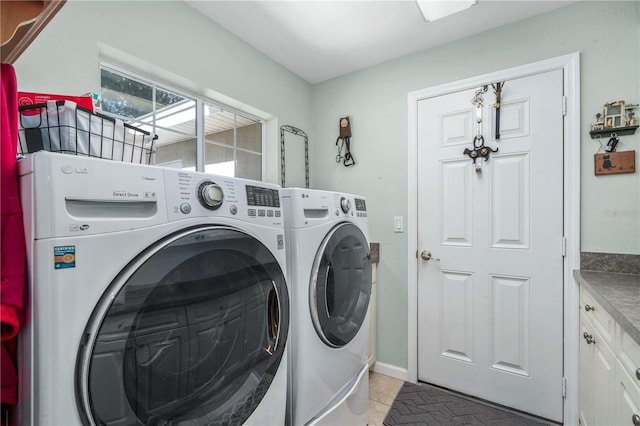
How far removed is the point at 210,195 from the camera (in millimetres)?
788

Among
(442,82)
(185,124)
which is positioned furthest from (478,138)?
(185,124)

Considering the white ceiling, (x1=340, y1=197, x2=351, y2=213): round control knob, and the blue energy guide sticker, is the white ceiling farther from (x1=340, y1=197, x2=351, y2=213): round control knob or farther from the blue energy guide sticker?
the blue energy guide sticker

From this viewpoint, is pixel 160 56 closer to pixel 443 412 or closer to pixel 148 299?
pixel 148 299

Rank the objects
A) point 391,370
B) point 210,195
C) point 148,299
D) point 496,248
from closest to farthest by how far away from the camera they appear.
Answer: point 148,299
point 210,195
point 496,248
point 391,370

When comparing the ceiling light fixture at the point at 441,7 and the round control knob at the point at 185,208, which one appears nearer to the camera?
the round control knob at the point at 185,208

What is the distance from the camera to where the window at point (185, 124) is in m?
1.55

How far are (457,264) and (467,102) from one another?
111 centimetres

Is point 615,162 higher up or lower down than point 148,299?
higher up

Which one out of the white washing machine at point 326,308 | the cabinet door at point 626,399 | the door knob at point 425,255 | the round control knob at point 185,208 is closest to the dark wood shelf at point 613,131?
the door knob at point 425,255

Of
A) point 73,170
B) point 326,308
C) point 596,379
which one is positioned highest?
point 73,170

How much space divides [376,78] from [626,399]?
7.41 ft

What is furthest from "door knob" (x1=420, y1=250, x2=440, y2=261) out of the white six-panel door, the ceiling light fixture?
the ceiling light fixture

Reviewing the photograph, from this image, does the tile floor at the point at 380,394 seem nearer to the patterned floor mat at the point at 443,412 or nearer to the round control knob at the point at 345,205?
the patterned floor mat at the point at 443,412

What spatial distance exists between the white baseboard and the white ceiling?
93.1 inches
